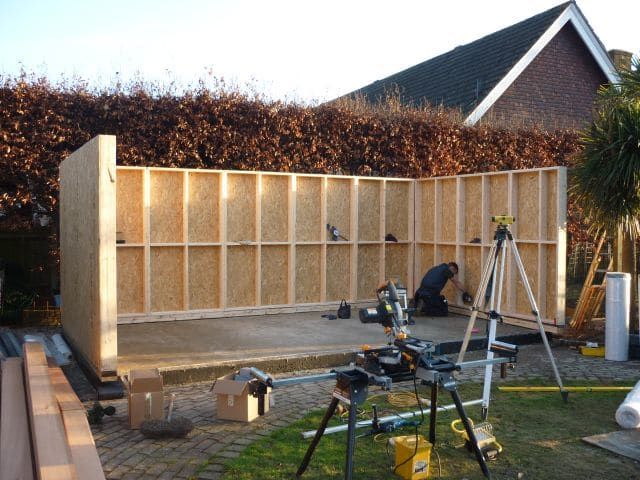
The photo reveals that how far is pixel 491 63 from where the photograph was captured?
17219mm

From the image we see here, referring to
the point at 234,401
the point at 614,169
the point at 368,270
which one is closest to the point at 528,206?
the point at 614,169

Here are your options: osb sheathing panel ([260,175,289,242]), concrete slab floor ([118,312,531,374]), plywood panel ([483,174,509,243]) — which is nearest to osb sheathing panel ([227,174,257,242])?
osb sheathing panel ([260,175,289,242])

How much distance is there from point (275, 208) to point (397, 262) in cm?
275

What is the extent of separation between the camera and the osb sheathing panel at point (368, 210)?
37.0 feet

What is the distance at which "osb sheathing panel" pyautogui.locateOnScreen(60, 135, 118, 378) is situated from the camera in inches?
240

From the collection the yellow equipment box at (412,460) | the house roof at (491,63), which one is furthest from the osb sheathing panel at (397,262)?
the yellow equipment box at (412,460)

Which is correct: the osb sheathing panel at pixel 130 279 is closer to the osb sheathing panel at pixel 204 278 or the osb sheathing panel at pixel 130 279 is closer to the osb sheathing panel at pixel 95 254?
the osb sheathing panel at pixel 204 278

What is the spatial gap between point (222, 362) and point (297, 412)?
1.48 m

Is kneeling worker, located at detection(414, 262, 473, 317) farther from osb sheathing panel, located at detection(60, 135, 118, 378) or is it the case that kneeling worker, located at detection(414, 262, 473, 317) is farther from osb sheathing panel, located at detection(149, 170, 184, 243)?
osb sheathing panel, located at detection(60, 135, 118, 378)

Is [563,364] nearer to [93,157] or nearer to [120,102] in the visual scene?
[93,157]

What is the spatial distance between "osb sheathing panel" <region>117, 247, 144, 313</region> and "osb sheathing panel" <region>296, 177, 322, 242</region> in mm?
2804

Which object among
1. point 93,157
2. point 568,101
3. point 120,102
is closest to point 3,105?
point 120,102

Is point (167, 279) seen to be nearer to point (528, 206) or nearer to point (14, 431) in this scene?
point (14, 431)

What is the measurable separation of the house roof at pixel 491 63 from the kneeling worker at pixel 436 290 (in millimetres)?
6287
